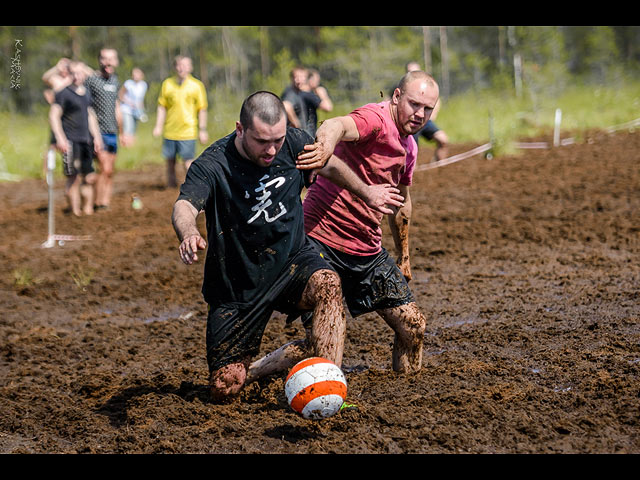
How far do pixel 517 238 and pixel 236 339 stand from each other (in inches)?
241

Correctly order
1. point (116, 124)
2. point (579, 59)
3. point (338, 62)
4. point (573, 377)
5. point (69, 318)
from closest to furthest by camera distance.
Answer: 1. point (573, 377)
2. point (69, 318)
3. point (116, 124)
4. point (338, 62)
5. point (579, 59)

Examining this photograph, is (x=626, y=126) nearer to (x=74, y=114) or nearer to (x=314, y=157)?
(x=74, y=114)

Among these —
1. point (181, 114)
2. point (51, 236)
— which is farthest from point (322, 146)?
point (181, 114)

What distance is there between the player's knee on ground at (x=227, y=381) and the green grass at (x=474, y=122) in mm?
14466

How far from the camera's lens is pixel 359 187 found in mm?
5039

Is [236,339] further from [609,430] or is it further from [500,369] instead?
[609,430]

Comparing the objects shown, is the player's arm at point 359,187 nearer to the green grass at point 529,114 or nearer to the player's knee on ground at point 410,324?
the player's knee on ground at point 410,324

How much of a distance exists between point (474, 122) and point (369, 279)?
72.7ft

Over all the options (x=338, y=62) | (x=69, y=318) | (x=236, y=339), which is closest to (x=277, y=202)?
(x=236, y=339)

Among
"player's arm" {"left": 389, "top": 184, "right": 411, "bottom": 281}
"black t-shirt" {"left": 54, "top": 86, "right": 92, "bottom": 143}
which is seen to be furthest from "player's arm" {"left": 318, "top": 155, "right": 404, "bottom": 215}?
"black t-shirt" {"left": 54, "top": 86, "right": 92, "bottom": 143}

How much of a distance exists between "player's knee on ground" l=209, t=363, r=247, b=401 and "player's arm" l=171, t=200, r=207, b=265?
100cm

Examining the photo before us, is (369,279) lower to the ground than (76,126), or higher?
Result: lower

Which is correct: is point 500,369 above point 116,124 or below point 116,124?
below

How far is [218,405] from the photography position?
200 inches
